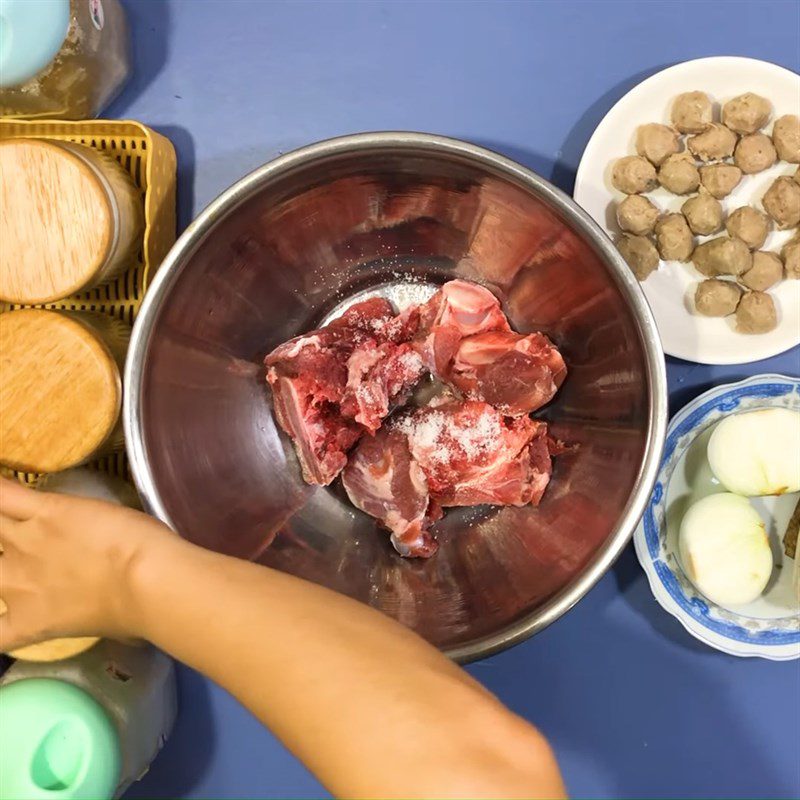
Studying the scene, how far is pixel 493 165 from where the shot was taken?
859 mm

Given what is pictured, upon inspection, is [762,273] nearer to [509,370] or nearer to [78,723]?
[509,370]

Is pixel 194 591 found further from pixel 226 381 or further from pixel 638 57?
pixel 638 57

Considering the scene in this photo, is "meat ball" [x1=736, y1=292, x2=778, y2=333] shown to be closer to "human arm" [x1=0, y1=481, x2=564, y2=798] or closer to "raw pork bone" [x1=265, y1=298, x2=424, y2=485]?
"raw pork bone" [x1=265, y1=298, x2=424, y2=485]

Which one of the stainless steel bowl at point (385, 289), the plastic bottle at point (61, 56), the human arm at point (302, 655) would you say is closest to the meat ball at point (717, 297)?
the stainless steel bowl at point (385, 289)

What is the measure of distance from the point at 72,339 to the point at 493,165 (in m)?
0.56

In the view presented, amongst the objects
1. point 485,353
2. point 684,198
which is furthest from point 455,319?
point 684,198

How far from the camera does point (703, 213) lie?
1.05 metres

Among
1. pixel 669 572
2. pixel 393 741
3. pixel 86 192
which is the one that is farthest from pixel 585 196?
pixel 393 741

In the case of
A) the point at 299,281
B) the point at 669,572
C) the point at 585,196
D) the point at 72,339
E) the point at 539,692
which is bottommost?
the point at 539,692

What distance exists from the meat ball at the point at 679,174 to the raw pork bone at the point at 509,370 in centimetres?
29

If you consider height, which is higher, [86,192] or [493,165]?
[493,165]

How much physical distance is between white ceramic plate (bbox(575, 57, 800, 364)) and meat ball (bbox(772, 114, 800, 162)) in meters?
0.03

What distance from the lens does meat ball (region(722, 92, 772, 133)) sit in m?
1.04

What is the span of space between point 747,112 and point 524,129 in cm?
31
